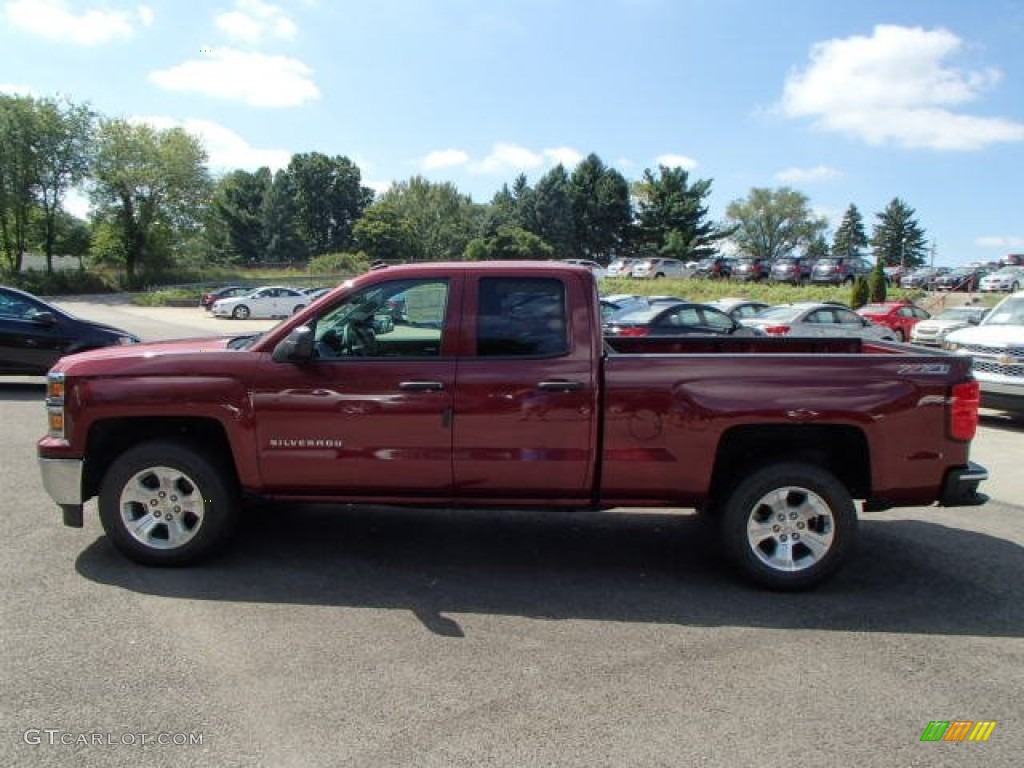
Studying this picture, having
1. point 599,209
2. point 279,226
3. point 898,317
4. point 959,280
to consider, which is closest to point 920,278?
point 959,280

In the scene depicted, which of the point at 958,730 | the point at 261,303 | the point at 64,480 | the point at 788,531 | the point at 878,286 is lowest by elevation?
the point at 958,730

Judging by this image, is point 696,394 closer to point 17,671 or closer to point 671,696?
point 671,696

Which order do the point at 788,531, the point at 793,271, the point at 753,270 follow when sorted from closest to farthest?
1. the point at 788,531
2. the point at 793,271
3. the point at 753,270

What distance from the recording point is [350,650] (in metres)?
3.82

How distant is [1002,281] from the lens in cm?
4259

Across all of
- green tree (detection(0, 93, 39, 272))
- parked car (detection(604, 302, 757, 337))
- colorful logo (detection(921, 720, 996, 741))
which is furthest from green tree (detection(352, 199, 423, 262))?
colorful logo (detection(921, 720, 996, 741))

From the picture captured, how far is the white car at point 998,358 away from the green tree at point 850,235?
124 meters

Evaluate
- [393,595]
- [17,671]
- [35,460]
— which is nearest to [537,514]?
[393,595]

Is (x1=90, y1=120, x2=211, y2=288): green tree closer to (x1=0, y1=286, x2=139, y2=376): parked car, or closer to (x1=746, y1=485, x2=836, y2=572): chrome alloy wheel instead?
(x1=0, y1=286, x2=139, y2=376): parked car

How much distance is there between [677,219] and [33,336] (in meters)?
75.0

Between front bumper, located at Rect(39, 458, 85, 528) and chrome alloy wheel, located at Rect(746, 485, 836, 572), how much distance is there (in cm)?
414

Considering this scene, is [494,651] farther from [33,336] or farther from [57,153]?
[57,153]

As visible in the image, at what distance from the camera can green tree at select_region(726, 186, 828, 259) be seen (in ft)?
367

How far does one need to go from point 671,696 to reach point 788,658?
2.53 feet
